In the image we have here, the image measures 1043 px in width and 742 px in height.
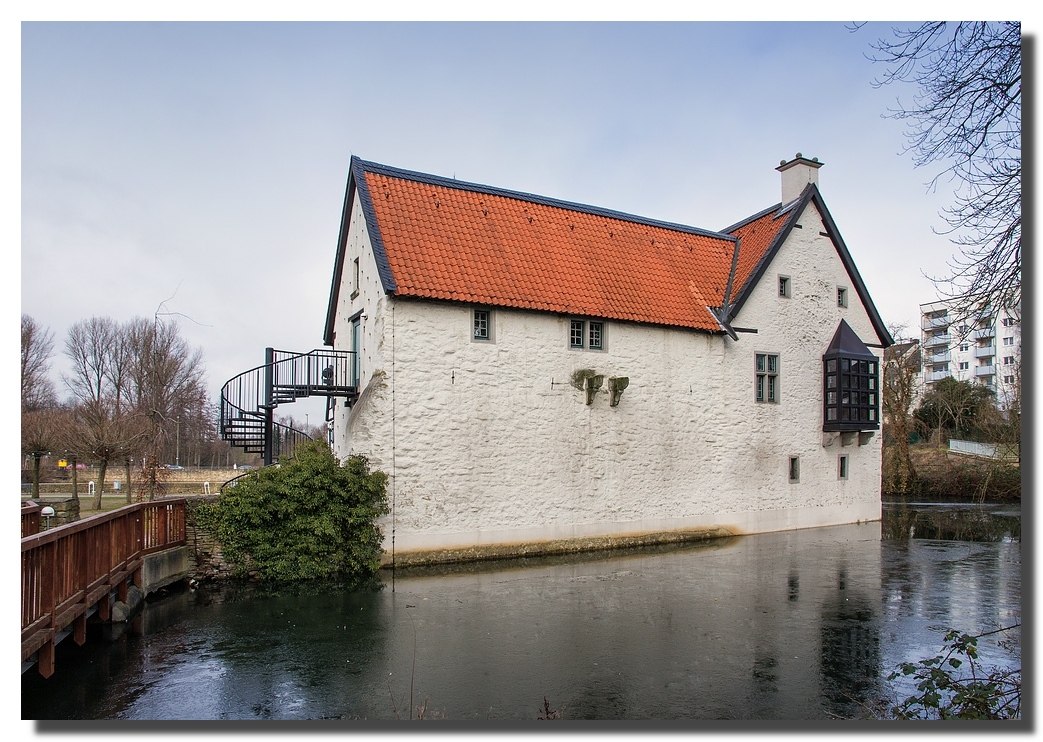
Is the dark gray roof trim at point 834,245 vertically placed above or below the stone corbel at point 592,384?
above

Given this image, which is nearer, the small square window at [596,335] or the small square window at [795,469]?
the small square window at [596,335]

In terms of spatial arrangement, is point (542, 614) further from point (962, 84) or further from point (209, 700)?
point (962, 84)

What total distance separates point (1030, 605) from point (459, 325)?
38.3 ft

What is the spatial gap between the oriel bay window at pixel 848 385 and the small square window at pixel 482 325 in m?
11.2

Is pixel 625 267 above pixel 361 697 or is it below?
above

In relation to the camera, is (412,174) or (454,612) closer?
(454,612)

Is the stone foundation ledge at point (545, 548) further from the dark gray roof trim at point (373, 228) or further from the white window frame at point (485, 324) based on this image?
the dark gray roof trim at point (373, 228)

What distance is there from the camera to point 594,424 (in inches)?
666

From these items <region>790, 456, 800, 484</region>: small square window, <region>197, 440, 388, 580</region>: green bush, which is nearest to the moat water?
<region>197, 440, 388, 580</region>: green bush

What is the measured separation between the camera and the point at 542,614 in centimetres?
1054

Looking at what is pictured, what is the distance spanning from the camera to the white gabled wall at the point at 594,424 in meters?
14.8

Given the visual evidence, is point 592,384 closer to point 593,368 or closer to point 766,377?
point 593,368

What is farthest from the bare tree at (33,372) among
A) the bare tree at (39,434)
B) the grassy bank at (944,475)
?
the grassy bank at (944,475)

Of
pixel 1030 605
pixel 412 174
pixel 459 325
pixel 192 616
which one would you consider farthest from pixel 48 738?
pixel 412 174
